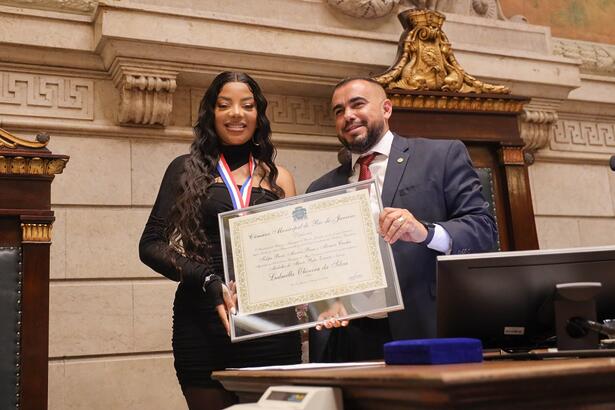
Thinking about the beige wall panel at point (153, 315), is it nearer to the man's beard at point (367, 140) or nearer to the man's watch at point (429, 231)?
the man's beard at point (367, 140)

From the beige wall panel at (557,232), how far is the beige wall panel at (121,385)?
2.93 metres

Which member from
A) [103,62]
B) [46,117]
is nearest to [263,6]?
[103,62]

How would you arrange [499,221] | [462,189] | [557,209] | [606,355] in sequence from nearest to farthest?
[606,355] < [462,189] < [499,221] < [557,209]

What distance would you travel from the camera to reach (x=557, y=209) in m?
5.49

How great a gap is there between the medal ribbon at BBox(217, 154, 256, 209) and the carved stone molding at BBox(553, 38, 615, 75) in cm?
407

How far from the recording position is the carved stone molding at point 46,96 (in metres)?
4.04

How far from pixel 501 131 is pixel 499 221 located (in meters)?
0.62

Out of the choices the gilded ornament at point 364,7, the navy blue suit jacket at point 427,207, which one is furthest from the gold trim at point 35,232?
the gilded ornament at point 364,7

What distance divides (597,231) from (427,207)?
350cm

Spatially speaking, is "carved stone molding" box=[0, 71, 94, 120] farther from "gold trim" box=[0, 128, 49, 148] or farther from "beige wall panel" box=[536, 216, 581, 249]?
"beige wall panel" box=[536, 216, 581, 249]

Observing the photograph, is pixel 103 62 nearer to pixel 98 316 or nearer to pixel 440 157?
pixel 98 316

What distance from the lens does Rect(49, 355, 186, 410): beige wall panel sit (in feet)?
12.8

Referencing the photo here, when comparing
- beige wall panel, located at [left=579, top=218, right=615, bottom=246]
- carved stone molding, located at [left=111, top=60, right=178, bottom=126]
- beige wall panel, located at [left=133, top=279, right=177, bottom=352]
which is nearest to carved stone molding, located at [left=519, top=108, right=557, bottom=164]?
beige wall panel, located at [left=579, top=218, right=615, bottom=246]

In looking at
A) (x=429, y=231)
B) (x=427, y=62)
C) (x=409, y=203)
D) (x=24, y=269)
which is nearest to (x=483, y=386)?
(x=429, y=231)
